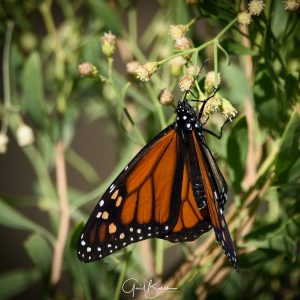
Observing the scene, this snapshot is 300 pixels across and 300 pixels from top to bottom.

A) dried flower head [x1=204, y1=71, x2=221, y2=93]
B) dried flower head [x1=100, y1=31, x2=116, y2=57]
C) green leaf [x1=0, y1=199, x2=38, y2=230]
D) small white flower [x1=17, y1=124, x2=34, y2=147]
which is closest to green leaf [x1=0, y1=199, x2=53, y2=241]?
green leaf [x1=0, y1=199, x2=38, y2=230]

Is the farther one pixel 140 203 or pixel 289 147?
pixel 140 203

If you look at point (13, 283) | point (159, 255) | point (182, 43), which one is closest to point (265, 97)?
point (182, 43)

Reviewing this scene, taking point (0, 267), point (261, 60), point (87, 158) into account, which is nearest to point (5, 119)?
point (261, 60)

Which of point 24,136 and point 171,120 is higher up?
point 24,136

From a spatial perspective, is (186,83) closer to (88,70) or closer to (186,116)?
(186,116)

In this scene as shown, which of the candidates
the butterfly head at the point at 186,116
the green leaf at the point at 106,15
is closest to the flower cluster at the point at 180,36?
the butterfly head at the point at 186,116

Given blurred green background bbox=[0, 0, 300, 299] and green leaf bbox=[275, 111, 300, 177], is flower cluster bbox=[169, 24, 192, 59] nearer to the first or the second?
blurred green background bbox=[0, 0, 300, 299]
